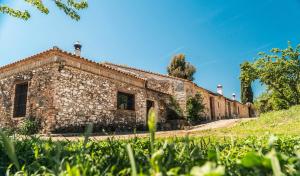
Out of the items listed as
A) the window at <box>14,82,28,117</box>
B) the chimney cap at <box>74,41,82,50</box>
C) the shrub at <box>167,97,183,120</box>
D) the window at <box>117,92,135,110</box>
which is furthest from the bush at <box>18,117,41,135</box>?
the shrub at <box>167,97,183,120</box>

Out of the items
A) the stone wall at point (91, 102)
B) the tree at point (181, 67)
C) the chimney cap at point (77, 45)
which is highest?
the tree at point (181, 67)

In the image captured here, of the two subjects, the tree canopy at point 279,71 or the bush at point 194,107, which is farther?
the tree canopy at point 279,71

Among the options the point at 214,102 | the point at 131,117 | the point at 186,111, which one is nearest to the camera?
the point at 131,117

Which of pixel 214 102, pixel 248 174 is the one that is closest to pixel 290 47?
pixel 214 102

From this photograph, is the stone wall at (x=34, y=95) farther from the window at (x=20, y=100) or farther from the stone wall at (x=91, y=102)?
the stone wall at (x=91, y=102)

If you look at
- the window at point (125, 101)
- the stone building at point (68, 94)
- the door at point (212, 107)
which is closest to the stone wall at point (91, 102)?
the stone building at point (68, 94)

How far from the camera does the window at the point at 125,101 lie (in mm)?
14641

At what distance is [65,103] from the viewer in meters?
11.2

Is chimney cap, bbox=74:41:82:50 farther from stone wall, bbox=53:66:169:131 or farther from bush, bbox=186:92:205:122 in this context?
bush, bbox=186:92:205:122

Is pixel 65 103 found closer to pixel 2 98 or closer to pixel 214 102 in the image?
pixel 2 98

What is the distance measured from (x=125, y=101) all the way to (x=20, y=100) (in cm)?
543

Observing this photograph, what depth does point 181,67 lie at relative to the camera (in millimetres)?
35594

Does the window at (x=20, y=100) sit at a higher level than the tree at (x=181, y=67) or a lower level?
lower

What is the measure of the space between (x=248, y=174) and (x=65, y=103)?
36.5 feet
